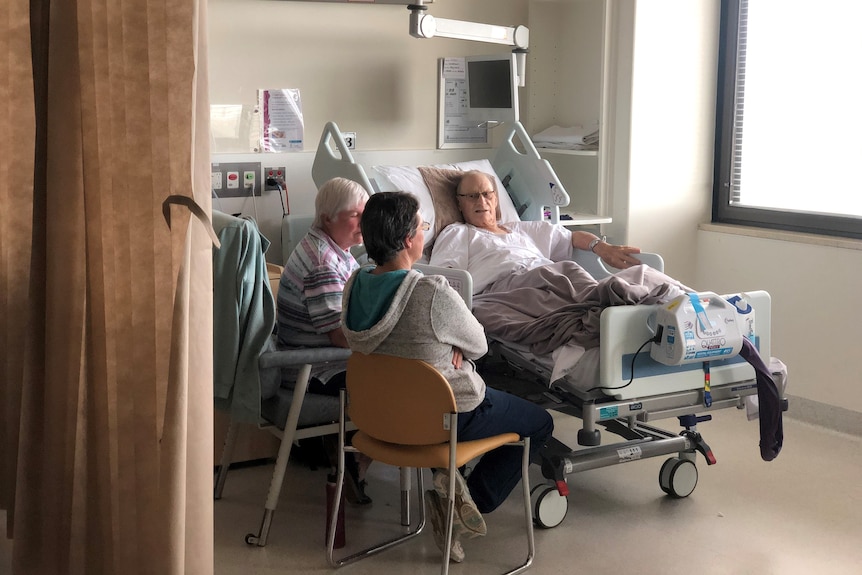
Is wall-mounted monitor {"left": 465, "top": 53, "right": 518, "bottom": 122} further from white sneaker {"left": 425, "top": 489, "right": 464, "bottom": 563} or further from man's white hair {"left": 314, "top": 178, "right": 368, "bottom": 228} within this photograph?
white sneaker {"left": 425, "top": 489, "right": 464, "bottom": 563}

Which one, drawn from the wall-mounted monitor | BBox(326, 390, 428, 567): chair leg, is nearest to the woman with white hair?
BBox(326, 390, 428, 567): chair leg

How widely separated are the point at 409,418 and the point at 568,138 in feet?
7.60

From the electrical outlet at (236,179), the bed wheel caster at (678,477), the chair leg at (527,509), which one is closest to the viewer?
the chair leg at (527,509)

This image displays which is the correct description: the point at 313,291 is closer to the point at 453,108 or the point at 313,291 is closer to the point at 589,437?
the point at 589,437

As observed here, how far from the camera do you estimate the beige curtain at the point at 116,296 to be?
149cm

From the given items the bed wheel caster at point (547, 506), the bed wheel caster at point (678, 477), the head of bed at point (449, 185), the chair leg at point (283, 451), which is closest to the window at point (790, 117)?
the head of bed at point (449, 185)

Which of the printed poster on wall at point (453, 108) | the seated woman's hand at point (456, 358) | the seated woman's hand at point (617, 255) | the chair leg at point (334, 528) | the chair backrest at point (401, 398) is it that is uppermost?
the printed poster on wall at point (453, 108)

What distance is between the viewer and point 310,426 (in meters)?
2.80

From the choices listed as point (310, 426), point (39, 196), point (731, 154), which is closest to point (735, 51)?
point (731, 154)

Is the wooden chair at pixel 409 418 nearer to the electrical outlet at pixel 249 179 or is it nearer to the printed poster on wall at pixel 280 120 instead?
the electrical outlet at pixel 249 179

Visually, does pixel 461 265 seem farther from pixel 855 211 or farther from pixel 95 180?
pixel 95 180

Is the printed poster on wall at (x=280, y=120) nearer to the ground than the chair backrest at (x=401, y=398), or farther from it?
farther from it

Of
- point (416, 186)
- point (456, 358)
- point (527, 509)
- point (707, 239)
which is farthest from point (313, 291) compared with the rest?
point (707, 239)

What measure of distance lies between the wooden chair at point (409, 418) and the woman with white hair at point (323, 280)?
338mm
